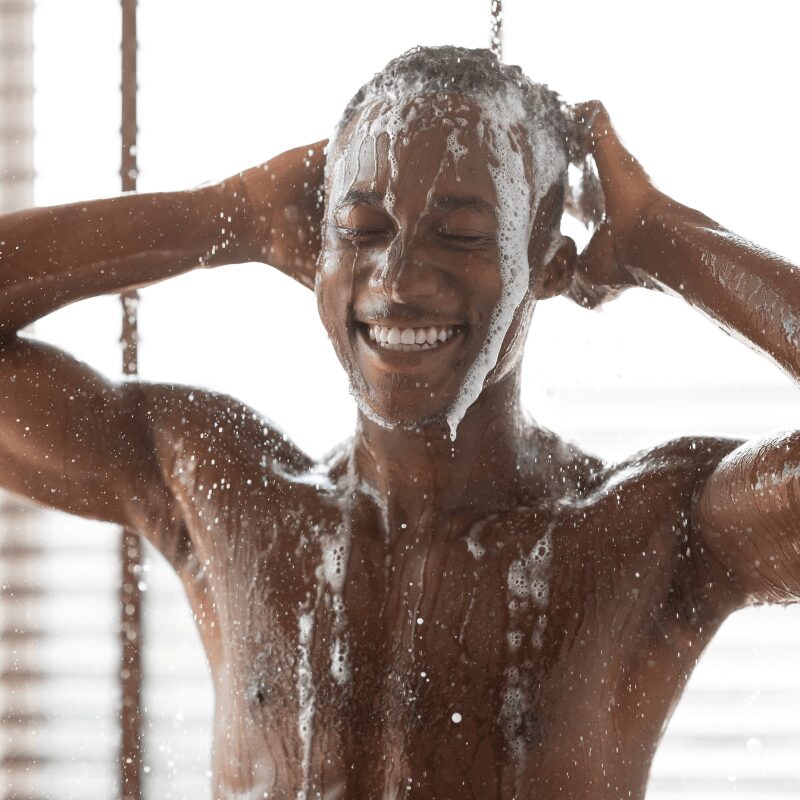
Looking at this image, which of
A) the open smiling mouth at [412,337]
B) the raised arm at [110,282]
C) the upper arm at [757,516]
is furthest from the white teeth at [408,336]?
the upper arm at [757,516]

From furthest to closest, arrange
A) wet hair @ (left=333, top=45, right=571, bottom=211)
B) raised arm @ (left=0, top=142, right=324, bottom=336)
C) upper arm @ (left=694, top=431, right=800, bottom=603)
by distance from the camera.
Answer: raised arm @ (left=0, top=142, right=324, bottom=336) → wet hair @ (left=333, top=45, right=571, bottom=211) → upper arm @ (left=694, top=431, right=800, bottom=603)

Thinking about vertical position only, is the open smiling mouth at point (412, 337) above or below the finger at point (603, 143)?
below

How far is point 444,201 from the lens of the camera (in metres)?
1.13

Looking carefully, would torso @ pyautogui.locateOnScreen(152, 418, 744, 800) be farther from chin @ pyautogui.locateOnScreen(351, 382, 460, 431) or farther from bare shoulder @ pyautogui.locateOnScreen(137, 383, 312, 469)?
chin @ pyautogui.locateOnScreen(351, 382, 460, 431)

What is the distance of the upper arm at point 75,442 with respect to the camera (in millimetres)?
1277

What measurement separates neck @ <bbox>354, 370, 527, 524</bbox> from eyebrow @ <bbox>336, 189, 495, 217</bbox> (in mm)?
201

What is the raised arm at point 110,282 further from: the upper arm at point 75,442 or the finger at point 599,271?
the finger at point 599,271

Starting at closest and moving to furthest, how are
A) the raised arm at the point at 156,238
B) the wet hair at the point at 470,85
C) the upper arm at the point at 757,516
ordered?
the upper arm at the point at 757,516
the wet hair at the point at 470,85
the raised arm at the point at 156,238

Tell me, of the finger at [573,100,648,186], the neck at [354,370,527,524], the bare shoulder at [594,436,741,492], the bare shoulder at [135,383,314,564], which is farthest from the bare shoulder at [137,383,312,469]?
the finger at [573,100,648,186]

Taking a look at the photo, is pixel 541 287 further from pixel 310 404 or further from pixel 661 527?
pixel 310 404

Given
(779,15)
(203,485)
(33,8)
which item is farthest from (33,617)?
(779,15)

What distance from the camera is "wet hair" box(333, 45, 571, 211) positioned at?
1188 mm

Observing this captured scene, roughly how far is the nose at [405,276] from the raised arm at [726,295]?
0.24 m

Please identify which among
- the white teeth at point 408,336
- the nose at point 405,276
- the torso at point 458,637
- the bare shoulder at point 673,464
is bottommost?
the torso at point 458,637
